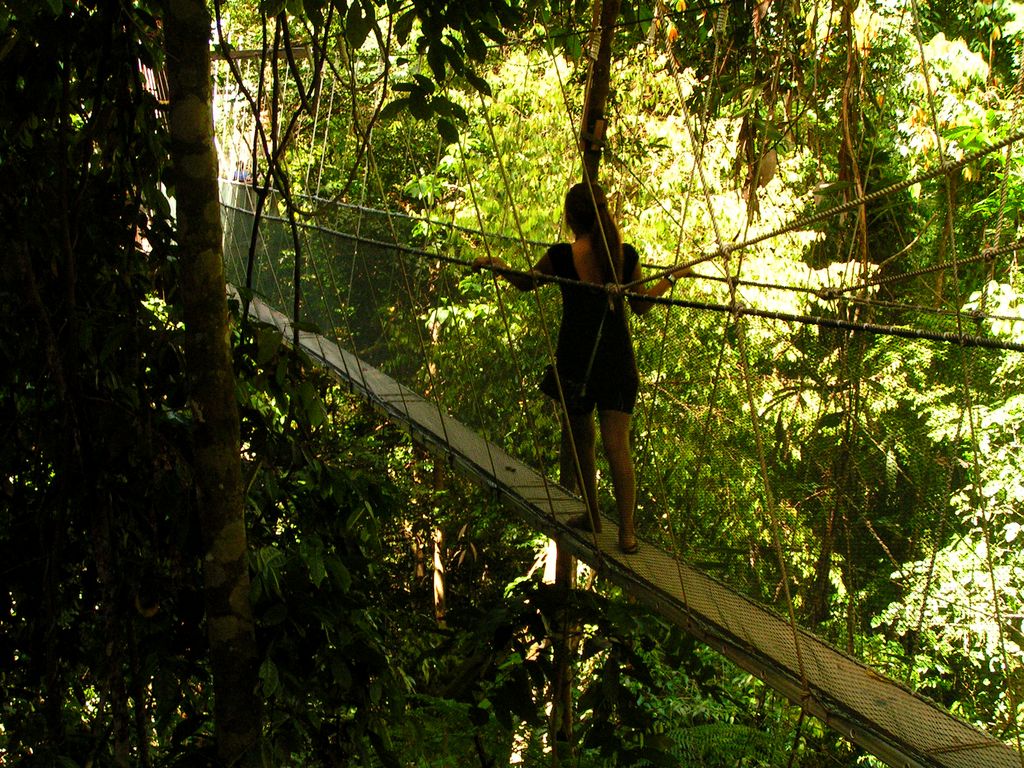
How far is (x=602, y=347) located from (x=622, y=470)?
248mm

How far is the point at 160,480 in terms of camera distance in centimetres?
137

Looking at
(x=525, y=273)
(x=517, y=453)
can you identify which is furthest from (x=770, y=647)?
(x=517, y=453)

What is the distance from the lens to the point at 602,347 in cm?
200

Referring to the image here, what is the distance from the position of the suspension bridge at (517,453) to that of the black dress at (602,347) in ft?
0.37

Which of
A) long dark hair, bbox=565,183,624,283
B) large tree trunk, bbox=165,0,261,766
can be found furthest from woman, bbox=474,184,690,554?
large tree trunk, bbox=165,0,261,766

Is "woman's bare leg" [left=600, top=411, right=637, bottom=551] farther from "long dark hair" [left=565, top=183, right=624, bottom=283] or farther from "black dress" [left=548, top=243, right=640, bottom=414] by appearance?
"long dark hair" [left=565, top=183, right=624, bottom=283]

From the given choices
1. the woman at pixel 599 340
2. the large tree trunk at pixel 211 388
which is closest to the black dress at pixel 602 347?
the woman at pixel 599 340

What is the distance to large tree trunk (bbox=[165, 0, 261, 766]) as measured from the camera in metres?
1.21

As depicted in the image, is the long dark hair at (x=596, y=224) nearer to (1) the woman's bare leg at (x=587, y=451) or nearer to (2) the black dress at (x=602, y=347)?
(2) the black dress at (x=602, y=347)

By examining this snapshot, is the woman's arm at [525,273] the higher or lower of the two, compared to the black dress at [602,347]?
higher

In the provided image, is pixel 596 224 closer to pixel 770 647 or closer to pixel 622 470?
→ pixel 622 470

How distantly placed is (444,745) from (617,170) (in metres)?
2.30

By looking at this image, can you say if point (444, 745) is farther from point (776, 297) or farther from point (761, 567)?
point (776, 297)

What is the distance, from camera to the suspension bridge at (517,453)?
1321mm
